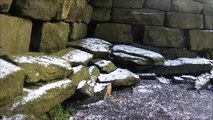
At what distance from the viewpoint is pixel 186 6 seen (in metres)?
5.42

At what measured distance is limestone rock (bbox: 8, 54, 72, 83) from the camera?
107 inches

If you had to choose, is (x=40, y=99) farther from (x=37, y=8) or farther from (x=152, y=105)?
(x=152, y=105)

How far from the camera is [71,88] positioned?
3.05 metres

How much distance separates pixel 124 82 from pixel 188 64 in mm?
1457

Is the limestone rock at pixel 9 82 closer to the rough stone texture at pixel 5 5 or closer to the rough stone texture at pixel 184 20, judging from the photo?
the rough stone texture at pixel 5 5

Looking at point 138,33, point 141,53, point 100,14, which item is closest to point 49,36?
point 141,53

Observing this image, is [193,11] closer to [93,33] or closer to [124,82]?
[93,33]

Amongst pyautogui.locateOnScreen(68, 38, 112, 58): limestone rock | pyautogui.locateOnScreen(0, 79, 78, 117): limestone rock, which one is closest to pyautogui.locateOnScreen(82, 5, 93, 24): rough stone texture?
pyautogui.locateOnScreen(68, 38, 112, 58): limestone rock

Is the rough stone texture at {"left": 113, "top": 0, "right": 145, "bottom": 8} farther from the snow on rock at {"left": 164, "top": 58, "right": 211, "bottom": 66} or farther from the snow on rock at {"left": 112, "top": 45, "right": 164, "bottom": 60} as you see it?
the snow on rock at {"left": 164, "top": 58, "right": 211, "bottom": 66}

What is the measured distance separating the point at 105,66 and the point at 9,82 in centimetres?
193

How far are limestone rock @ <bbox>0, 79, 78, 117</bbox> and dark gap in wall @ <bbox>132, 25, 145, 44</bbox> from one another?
2.51m

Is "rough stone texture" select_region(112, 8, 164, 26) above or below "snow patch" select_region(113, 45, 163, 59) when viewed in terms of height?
above

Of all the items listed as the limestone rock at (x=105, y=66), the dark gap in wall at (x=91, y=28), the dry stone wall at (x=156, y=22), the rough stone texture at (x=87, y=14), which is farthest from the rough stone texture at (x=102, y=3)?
the limestone rock at (x=105, y=66)

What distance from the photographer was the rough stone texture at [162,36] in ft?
17.5
